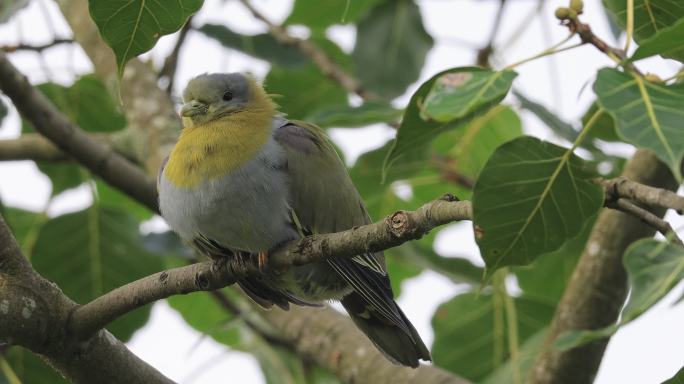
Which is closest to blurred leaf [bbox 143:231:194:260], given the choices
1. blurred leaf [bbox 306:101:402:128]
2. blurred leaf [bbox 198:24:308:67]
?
blurred leaf [bbox 306:101:402:128]

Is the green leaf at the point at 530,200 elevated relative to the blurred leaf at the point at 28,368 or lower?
elevated

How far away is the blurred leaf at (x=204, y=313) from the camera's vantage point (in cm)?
500

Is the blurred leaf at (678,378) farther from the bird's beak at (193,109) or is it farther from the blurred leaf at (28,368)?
the blurred leaf at (28,368)

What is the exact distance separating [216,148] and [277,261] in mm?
613

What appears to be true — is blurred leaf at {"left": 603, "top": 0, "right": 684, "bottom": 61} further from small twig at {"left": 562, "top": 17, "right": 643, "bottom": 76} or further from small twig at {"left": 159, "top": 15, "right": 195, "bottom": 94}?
small twig at {"left": 159, "top": 15, "right": 195, "bottom": 94}

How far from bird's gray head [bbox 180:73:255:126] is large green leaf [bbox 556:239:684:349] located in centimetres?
188

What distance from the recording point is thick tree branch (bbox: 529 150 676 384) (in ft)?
11.1

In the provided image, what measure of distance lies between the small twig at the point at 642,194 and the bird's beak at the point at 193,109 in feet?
5.41

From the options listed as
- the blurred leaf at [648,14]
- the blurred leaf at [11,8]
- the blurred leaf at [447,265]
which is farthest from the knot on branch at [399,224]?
the blurred leaf at [11,8]

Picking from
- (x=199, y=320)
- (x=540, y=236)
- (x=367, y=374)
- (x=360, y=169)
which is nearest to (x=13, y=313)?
(x=540, y=236)

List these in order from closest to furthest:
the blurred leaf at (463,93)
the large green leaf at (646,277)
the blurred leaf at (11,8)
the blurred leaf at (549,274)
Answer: the large green leaf at (646,277) < the blurred leaf at (463,93) < the blurred leaf at (11,8) < the blurred leaf at (549,274)

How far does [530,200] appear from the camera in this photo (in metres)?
2.46

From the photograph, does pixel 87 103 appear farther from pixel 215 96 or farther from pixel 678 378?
pixel 678 378

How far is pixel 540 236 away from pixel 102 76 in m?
2.90
